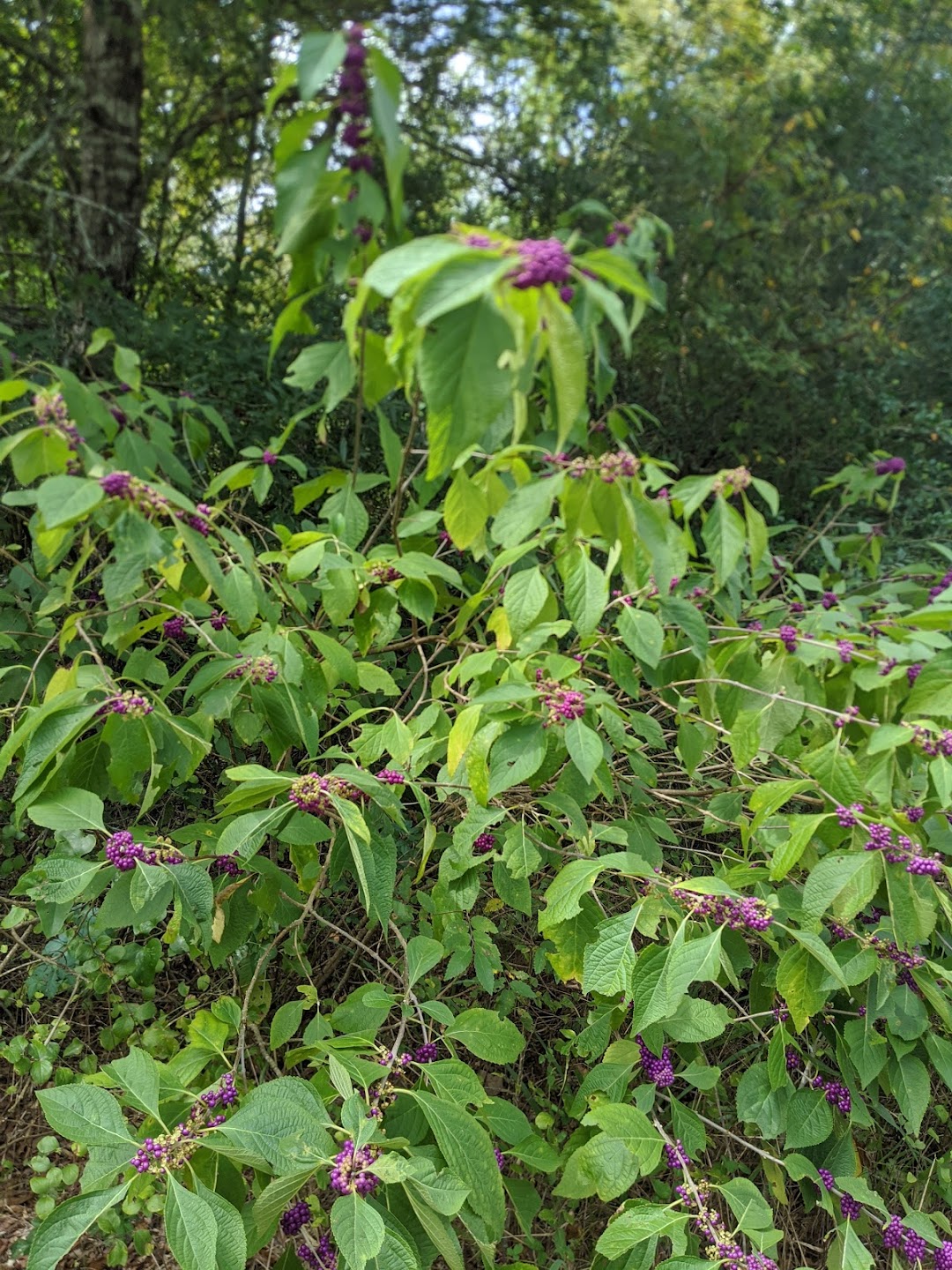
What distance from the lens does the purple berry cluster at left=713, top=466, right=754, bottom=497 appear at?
147 cm

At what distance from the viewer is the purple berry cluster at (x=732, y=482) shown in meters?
1.47

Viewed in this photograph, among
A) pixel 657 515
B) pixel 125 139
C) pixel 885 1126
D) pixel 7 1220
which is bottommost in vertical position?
pixel 885 1126

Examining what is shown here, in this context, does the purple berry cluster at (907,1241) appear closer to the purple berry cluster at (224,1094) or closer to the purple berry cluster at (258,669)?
the purple berry cluster at (224,1094)

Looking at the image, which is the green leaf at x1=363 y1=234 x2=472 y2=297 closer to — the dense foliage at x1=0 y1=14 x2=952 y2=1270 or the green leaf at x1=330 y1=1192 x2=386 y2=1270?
the dense foliage at x1=0 y1=14 x2=952 y2=1270

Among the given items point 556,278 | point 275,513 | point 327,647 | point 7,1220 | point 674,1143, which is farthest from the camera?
point 275,513

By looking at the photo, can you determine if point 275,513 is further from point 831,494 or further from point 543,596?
point 831,494

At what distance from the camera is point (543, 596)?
56.9 inches

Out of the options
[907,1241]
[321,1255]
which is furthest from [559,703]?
[907,1241]

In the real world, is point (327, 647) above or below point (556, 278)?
below

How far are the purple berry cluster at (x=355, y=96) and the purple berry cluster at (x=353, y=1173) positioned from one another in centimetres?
116

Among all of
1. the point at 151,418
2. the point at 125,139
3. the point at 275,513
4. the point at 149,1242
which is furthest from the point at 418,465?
the point at 125,139

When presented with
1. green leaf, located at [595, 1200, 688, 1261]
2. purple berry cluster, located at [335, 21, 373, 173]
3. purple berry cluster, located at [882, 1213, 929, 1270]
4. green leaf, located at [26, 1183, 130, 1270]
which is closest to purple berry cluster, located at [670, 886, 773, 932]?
green leaf, located at [595, 1200, 688, 1261]

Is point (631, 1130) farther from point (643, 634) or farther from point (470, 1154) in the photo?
point (643, 634)

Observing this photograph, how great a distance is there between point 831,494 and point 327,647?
317 centimetres
